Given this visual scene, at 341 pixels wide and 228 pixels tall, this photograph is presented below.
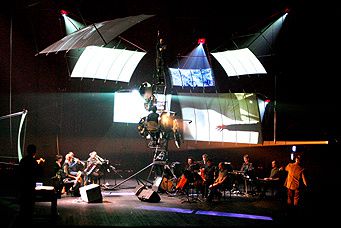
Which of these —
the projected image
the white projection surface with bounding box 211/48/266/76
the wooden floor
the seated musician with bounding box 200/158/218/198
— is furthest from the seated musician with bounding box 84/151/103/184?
the white projection surface with bounding box 211/48/266/76

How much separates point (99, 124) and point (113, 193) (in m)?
4.53

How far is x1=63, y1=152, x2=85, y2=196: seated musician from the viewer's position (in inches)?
484

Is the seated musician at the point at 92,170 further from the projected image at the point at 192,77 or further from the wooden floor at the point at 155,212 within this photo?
the projected image at the point at 192,77

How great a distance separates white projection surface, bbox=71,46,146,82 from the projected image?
1.86m

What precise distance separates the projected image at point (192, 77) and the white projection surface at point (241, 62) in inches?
43.0

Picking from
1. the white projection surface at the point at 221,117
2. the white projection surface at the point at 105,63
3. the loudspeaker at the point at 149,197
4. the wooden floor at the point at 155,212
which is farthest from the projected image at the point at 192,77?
the loudspeaker at the point at 149,197

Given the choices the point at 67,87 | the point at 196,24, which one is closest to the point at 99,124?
the point at 67,87

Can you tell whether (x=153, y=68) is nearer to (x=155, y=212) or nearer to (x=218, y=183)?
(x=218, y=183)

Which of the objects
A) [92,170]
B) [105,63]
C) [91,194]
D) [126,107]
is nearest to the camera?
[91,194]

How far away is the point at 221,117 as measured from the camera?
15680mm

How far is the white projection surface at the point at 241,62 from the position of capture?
13688 mm

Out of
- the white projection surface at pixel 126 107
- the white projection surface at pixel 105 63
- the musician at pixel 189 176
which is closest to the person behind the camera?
the musician at pixel 189 176

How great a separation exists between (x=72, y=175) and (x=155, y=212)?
4.36m

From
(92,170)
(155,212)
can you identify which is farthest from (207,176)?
(92,170)
